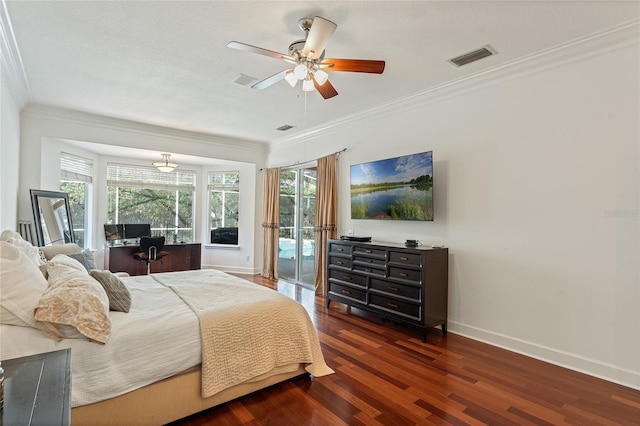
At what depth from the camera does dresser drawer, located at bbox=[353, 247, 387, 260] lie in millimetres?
3798

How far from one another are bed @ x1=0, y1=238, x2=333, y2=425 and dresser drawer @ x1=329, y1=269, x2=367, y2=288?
149 centimetres

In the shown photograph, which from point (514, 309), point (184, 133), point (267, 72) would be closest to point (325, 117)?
point (267, 72)

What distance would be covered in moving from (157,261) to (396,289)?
466 centimetres

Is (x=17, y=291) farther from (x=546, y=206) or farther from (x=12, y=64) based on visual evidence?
(x=546, y=206)

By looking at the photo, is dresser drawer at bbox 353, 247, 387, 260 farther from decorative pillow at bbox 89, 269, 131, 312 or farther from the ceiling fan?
decorative pillow at bbox 89, 269, 131, 312

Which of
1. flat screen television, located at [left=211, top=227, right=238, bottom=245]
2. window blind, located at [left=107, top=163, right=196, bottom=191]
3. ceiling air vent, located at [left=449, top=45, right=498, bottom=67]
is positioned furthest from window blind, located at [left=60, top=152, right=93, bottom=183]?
ceiling air vent, located at [left=449, top=45, right=498, bottom=67]

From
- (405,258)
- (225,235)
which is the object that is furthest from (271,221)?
(405,258)

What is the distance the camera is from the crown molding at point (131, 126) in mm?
4566

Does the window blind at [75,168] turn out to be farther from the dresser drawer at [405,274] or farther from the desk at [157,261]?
the dresser drawer at [405,274]

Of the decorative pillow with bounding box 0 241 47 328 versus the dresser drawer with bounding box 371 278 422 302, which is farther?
the dresser drawer with bounding box 371 278 422 302

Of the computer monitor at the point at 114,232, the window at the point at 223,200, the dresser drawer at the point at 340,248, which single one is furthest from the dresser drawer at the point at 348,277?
the computer monitor at the point at 114,232

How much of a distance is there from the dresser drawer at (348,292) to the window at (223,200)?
11.5 feet

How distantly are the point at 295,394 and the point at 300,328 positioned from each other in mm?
454

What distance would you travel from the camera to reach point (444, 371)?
2.75m
